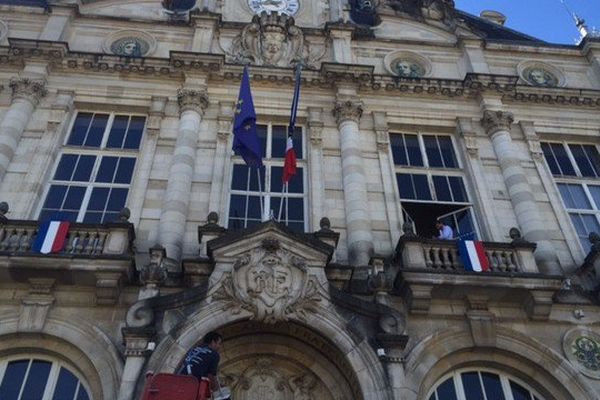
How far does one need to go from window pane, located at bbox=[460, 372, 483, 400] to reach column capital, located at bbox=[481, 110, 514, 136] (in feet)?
24.5

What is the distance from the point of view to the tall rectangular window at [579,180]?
15.2 metres

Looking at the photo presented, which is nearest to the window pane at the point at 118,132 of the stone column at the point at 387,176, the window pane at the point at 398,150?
the stone column at the point at 387,176

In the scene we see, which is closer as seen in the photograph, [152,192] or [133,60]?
[152,192]

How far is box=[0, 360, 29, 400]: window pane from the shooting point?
1078 centimetres

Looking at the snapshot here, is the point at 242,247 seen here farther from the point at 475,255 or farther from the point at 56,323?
the point at 475,255

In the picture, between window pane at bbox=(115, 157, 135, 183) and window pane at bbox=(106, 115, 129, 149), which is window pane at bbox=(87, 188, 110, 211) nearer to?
window pane at bbox=(115, 157, 135, 183)

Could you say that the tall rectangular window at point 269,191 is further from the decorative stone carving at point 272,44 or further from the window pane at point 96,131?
the window pane at point 96,131

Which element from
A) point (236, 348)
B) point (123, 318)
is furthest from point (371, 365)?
point (123, 318)

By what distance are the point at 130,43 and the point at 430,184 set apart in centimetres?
1047

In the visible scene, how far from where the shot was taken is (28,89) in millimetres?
15867

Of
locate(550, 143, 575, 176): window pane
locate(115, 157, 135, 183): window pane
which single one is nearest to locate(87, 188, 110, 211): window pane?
locate(115, 157, 135, 183): window pane

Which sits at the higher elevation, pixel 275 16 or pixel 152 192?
pixel 275 16

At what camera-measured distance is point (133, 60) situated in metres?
16.9

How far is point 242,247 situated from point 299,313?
171 centimetres
